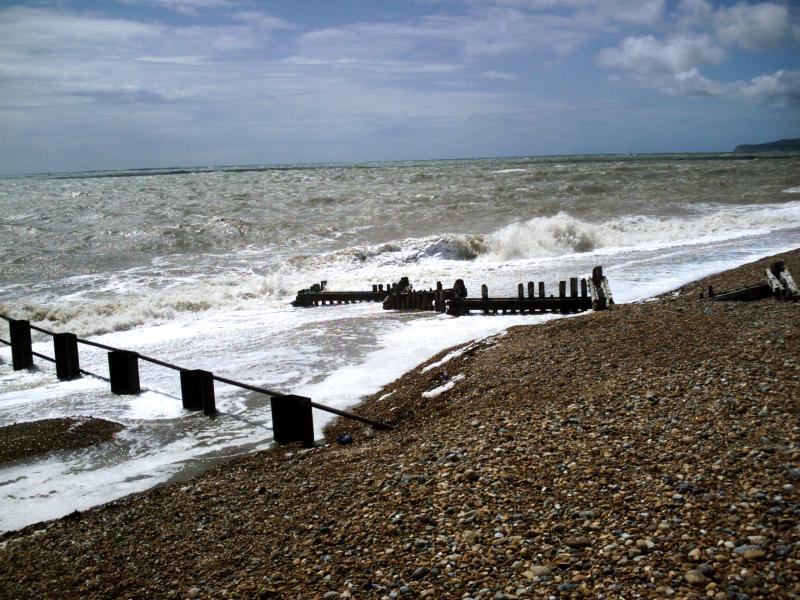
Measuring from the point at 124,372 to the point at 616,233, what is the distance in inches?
861

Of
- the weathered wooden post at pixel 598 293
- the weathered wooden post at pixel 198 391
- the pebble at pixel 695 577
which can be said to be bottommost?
the weathered wooden post at pixel 198 391

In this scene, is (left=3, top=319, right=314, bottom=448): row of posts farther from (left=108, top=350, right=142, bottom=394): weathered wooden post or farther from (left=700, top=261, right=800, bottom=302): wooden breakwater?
(left=700, top=261, right=800, bottom=302): wooden breakwater

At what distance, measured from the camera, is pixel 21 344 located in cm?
1244

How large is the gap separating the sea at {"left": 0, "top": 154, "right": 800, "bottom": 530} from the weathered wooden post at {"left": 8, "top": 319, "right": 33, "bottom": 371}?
24 centimetres

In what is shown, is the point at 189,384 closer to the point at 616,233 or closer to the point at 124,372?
the point at 124,372

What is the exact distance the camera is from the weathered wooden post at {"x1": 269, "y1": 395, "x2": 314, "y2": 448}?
7258 mm

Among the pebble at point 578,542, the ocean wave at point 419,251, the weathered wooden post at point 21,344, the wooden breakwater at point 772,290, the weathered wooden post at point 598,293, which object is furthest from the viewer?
the ocean wave at point 419,251

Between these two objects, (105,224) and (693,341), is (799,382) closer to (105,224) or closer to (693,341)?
(693,341)

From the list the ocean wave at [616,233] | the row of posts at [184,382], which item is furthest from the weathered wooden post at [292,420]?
the ocean wave at [616,233]

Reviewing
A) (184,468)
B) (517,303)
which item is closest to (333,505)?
(184,468)

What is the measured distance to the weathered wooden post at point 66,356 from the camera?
11227 millimetres

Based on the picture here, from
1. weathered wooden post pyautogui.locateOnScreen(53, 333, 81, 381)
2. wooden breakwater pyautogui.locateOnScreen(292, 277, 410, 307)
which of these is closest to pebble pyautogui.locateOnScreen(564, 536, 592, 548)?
weathered wooden post pyautogui.locateOnScreen(53, 333, 81, 381)

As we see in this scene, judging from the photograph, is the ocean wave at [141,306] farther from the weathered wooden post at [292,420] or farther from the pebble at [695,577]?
the pebble at [695,577]

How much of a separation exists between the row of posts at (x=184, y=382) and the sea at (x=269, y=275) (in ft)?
0.67
